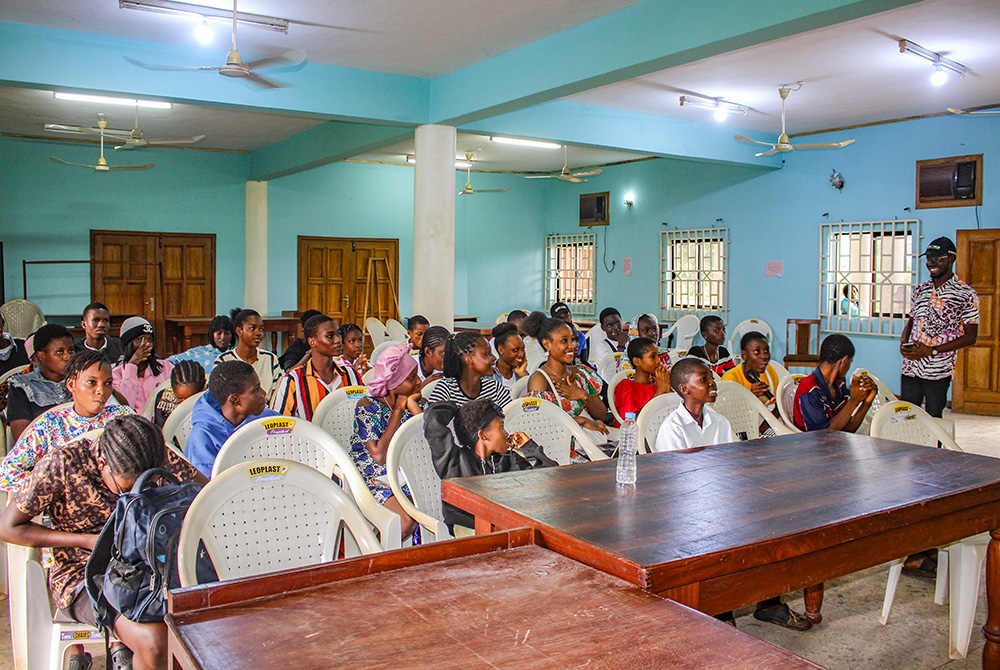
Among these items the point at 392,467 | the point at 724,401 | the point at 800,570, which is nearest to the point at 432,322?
the point at 724,401

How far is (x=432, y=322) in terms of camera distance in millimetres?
7500

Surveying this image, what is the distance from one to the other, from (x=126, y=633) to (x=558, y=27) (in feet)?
16.6

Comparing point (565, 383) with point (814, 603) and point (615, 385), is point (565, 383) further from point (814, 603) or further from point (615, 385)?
point (814, 603)

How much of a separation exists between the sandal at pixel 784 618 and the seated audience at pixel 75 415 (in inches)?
106

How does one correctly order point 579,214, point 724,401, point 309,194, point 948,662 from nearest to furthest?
point 948,662, point 724,401, point 309,194, point 579,214

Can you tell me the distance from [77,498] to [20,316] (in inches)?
342

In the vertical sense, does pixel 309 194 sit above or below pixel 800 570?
above

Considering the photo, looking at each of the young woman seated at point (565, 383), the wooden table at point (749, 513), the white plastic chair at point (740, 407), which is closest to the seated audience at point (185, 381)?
the young woman seated at point (565, 383)

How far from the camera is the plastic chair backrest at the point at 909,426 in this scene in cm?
378

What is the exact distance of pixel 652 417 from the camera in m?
3.93

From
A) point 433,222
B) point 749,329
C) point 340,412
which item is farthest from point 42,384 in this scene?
point 749,329

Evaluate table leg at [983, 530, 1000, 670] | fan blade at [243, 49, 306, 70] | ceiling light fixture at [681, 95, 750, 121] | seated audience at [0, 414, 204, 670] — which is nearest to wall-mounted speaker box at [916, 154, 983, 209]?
ceiling light fixture at [681, 95, 750, 121]

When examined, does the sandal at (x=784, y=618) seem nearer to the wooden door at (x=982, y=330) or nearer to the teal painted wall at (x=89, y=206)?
A: the wooden door at (x=982, y=330)

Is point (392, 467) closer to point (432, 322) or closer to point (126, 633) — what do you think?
point (126, 633)
